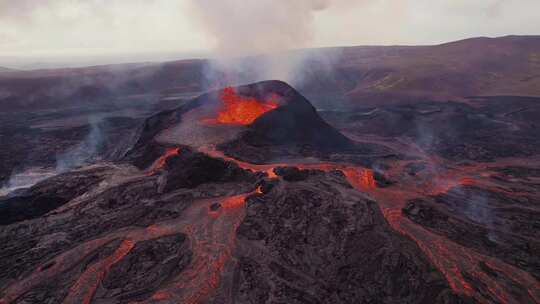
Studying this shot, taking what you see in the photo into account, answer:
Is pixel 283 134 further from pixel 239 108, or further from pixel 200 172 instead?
pixel 200 172

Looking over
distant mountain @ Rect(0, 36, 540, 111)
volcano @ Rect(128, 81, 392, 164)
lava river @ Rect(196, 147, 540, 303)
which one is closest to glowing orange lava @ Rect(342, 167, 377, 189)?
lava river @ Rect(196, 147, 540, 303)

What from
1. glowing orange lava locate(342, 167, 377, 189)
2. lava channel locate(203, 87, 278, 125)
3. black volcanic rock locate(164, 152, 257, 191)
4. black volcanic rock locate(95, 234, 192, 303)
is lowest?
black volcanic rock locate(95, 234, 192, 303)

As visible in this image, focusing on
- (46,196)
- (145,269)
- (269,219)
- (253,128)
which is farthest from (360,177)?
(46,196)

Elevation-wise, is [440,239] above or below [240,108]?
below

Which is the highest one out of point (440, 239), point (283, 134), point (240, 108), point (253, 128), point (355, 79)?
point (355, 79)

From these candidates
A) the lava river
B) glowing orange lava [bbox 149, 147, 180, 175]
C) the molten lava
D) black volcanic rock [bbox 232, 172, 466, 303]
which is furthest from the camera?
the molten lava

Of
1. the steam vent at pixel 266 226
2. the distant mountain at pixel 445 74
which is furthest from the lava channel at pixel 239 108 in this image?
the distant mountain at pixel 445 74

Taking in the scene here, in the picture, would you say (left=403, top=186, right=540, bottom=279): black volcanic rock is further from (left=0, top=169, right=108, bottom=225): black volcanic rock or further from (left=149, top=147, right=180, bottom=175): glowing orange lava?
(left=0, top=169, right=108, bottom=225): black volcanic rock
